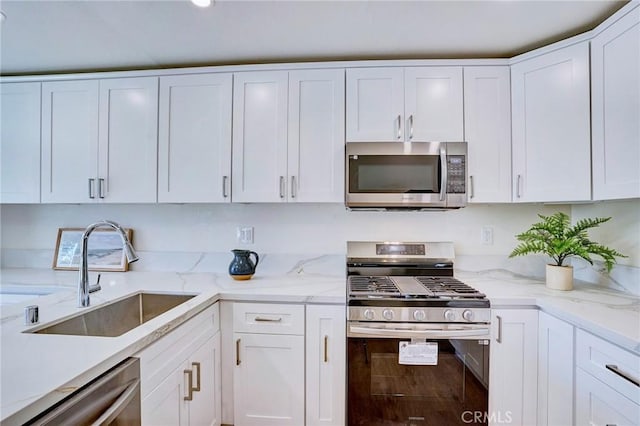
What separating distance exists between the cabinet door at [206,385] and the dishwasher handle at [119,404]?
0.38 meters

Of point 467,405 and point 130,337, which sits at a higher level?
point 130,337

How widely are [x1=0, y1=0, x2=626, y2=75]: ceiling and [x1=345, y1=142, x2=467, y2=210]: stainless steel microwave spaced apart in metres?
0.60

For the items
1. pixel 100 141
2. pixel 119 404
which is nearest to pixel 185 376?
pixel 119 404

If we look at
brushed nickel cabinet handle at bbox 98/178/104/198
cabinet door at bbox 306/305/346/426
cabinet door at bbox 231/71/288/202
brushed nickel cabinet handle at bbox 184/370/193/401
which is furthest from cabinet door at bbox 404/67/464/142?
brushed nickel cabinet handle at bbox 98/178/104/198

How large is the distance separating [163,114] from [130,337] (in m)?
1.45

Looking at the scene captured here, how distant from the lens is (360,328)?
4.88ft

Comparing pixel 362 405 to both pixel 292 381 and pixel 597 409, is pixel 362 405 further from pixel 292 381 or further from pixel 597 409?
pixel 597 409

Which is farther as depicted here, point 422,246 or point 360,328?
point 422,246

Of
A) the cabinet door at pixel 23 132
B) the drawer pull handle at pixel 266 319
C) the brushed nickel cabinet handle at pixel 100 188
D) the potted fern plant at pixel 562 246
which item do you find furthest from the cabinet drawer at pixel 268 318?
the cabinet door at pixel 23 132

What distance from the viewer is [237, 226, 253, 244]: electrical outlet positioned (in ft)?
7.02

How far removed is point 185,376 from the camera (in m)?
1.28

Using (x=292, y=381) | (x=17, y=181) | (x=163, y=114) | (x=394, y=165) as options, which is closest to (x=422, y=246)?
(x=394, y=165)

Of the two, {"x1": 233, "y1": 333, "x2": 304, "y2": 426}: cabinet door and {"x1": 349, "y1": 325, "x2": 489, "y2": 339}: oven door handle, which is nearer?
{"x1": 349, "y1": 325, "x2": 489, "y2": 339}: oven door handle

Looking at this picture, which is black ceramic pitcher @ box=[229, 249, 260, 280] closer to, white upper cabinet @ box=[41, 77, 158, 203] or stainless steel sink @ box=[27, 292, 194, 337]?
stainless steel sink @ box=[27, 292, 194, 337]
